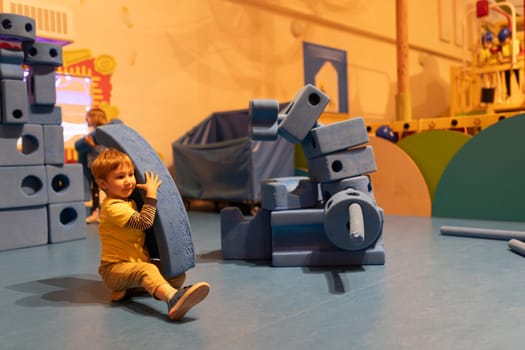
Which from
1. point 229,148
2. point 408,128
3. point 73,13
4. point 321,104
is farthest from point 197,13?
point 321,104

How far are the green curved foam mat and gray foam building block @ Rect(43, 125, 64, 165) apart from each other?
2095 mm

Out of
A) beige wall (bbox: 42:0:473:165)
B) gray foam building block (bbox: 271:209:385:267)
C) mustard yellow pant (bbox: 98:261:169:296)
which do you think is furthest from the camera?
beige wall (bbox: 42:0:473:165)

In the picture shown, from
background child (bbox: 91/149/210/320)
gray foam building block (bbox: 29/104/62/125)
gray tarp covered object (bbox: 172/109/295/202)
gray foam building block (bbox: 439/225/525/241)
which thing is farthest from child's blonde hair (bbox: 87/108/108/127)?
gray foam building block (bbox: 439/225/525/241)

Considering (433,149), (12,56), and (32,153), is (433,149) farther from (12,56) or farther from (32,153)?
(12,56)

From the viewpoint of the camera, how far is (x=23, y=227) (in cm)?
238

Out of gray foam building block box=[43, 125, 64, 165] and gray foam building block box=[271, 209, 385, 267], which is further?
gray foam building block box=[43, 125, 64, 165]

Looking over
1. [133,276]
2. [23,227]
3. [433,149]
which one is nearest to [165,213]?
[133,276]

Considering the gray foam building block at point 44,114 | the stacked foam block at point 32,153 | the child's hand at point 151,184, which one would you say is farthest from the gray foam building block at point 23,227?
the child's hand at point 151,184

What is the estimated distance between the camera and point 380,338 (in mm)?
1072

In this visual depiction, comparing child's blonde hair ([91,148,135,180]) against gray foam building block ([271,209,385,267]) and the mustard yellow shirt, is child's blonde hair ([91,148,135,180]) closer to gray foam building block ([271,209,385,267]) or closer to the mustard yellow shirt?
the mustard yellow shirt

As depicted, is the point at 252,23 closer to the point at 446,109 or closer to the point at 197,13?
the point at 197,13

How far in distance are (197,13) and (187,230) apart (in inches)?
125

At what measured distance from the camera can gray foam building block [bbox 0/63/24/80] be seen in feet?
7.66

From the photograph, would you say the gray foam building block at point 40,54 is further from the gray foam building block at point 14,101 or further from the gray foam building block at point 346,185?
the gray foam building block at point 346,185
